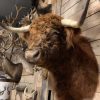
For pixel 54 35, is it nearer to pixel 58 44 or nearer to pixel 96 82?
pixel 58 44

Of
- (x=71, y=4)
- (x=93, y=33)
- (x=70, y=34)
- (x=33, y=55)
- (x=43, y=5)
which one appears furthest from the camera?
(x=43, y=5)

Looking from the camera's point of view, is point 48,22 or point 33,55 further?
point 48,22

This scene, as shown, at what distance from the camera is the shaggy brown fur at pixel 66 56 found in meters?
2.39

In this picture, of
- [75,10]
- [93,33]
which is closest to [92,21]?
[93,33]

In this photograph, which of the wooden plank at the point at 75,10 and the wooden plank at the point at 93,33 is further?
the wooden plank at the point at 75,10

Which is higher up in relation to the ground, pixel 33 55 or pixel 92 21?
pixel 92 21

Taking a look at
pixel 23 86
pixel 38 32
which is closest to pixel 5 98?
pixel 23 86

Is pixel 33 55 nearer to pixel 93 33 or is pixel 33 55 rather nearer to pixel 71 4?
pixel 93 33

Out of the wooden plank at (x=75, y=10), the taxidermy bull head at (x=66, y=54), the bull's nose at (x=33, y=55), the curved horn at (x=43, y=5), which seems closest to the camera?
the bull's nose at (x=33, y=55)

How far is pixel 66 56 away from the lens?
2.49 meters

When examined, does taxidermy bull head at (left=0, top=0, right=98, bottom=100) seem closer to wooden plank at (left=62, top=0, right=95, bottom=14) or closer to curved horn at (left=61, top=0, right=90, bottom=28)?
curved horn at (left=61, top=0, right=90, bottom=28)

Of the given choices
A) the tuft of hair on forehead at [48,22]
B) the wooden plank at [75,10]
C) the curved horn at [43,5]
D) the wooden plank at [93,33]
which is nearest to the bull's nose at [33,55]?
the tuft of hair on forehead at [48,22]

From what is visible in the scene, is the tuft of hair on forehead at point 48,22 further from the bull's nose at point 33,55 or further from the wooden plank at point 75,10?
the wooden plank at point 75,10

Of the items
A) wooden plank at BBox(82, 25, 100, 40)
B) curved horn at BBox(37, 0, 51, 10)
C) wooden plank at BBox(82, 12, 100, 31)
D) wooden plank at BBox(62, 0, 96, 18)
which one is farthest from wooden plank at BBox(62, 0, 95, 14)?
curved horn at BBox(37, 0, 51, 10)
